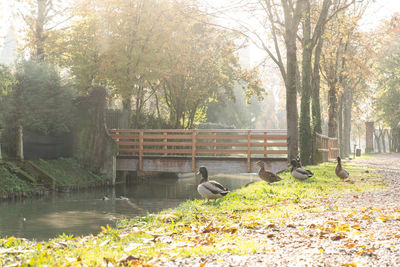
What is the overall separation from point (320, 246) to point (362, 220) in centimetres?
198

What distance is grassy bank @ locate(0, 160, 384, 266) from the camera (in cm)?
482

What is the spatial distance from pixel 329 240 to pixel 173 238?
194cm

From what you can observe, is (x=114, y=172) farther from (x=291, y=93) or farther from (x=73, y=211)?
(x=291, y=93)

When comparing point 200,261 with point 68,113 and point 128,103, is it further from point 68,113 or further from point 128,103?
point 128,103

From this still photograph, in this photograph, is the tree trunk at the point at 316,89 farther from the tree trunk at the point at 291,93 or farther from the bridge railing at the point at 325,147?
the tree trunk at the point at 291,93

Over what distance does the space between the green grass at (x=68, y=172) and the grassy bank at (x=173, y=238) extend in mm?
12289

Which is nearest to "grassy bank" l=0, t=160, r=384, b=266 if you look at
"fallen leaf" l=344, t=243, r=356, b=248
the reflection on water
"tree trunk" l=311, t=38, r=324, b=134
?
"fallen leaf" l=344, t=243, r=356, b=248

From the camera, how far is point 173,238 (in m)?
5.90

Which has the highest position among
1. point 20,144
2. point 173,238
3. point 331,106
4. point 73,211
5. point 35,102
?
point 331,106

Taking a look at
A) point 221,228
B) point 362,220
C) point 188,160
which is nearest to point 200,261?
point 221,228

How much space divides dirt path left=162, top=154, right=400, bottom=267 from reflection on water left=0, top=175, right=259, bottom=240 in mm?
4288

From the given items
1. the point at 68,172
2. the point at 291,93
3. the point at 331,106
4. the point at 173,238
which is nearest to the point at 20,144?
the point at 68,172

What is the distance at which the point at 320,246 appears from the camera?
499 centimetres

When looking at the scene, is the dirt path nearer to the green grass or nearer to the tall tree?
the green grass
